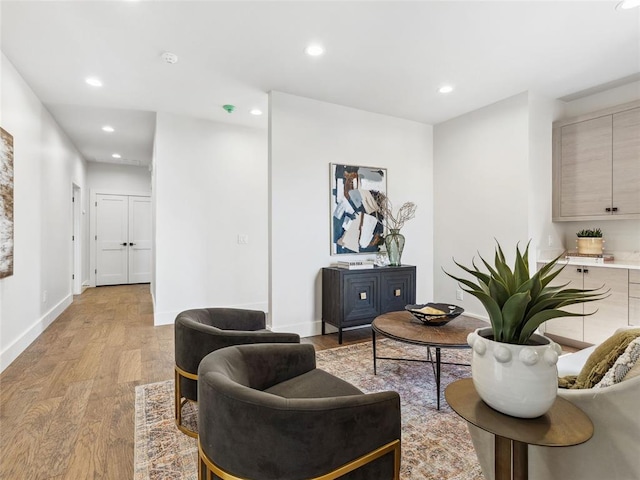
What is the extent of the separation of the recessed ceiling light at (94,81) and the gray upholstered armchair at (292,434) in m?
3.46

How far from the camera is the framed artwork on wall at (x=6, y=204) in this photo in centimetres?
279

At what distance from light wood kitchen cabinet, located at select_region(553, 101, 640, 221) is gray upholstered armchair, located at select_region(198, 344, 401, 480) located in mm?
3580

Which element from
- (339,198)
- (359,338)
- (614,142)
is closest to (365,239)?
(339,198)

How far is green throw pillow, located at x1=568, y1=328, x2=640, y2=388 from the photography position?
48.0 inches

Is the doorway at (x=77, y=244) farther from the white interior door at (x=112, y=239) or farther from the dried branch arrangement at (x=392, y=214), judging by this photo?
the dried branch arrangement at (x=392, y=214)

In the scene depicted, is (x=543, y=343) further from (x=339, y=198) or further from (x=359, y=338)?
(x=339, y=198)

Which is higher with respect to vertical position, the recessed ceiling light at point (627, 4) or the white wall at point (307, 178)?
the recessed ceiling light at point (627, 4)

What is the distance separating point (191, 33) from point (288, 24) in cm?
77

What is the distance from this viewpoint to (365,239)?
4.25 metres

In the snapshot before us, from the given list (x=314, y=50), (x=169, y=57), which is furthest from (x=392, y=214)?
(x=169, y=57)

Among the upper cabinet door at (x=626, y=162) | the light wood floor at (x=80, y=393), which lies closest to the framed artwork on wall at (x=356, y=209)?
the light wood floor at (x=80, y=393)

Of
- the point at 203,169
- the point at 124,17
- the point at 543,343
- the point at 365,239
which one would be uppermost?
the point at 124,17

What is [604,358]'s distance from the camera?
49.9 inches

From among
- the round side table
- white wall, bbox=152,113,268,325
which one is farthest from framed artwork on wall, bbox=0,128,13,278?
the round side table
